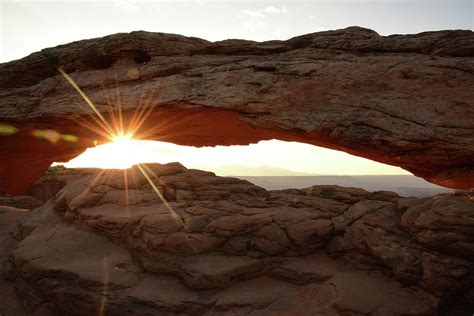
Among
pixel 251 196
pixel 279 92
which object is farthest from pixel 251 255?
pixel 279 92

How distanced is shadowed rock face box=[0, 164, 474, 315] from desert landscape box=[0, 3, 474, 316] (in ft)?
0.17

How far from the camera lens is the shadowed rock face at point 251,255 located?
358 inches

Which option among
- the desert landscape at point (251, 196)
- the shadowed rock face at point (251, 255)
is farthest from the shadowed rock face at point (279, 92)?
the shadowed rock face at point (251, 255)

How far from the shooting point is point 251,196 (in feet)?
46.5

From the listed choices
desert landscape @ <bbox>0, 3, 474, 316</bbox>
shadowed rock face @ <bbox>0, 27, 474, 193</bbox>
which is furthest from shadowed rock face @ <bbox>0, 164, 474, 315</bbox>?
shadowed rock face @ <bbox>0, 27, 474, 193</bbox>

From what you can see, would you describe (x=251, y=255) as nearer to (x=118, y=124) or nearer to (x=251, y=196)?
(x=251, y=196)

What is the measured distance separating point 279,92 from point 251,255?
24.8 ft

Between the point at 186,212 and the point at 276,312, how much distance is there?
5.19m

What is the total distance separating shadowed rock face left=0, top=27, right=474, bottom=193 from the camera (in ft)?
39.7

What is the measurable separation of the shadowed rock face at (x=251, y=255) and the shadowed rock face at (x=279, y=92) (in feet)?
8.60

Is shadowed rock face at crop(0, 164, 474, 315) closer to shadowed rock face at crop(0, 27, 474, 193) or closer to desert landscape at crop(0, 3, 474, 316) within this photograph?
desert landscape at crop(0, 3, 474, 316)

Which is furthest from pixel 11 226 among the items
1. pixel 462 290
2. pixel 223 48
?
pixel 462 290

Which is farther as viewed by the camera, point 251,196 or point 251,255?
point 251,196

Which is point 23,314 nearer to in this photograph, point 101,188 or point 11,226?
point 101,188
